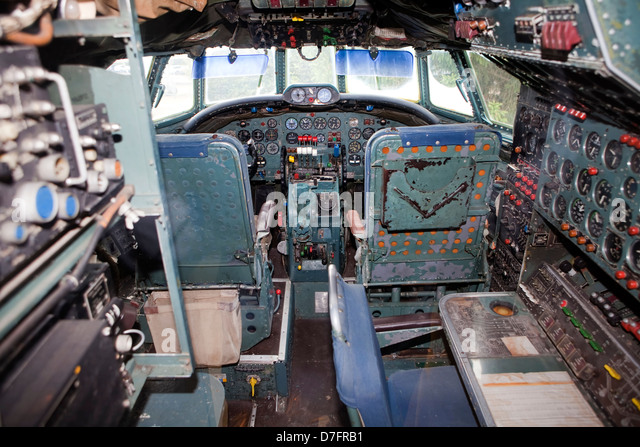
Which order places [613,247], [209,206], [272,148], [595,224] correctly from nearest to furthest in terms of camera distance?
[613,247]
[595,224]
[209,206]
[272,148]

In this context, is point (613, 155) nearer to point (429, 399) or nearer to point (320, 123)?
Result: point (429, 399)

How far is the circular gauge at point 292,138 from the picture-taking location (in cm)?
504

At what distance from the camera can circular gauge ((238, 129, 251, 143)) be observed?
4926mm

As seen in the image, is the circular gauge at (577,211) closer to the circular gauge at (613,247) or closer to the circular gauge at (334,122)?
the circular gauge at (613,247)

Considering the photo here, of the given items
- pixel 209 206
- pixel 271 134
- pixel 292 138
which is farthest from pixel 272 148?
pixel 209 206

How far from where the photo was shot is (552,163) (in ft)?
7.46

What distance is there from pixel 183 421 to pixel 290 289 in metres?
1.75

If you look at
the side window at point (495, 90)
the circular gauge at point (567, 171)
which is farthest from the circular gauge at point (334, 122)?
the circular gauge at point (567, 171)

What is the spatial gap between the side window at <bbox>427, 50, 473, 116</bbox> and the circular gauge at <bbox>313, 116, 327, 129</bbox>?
138cm

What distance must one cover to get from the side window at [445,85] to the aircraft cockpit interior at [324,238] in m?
0.12

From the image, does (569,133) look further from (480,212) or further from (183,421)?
(183,421)

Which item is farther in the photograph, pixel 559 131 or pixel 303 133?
pixel 303 133

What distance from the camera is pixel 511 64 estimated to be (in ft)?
7.34

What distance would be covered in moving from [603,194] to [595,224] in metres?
0.15
